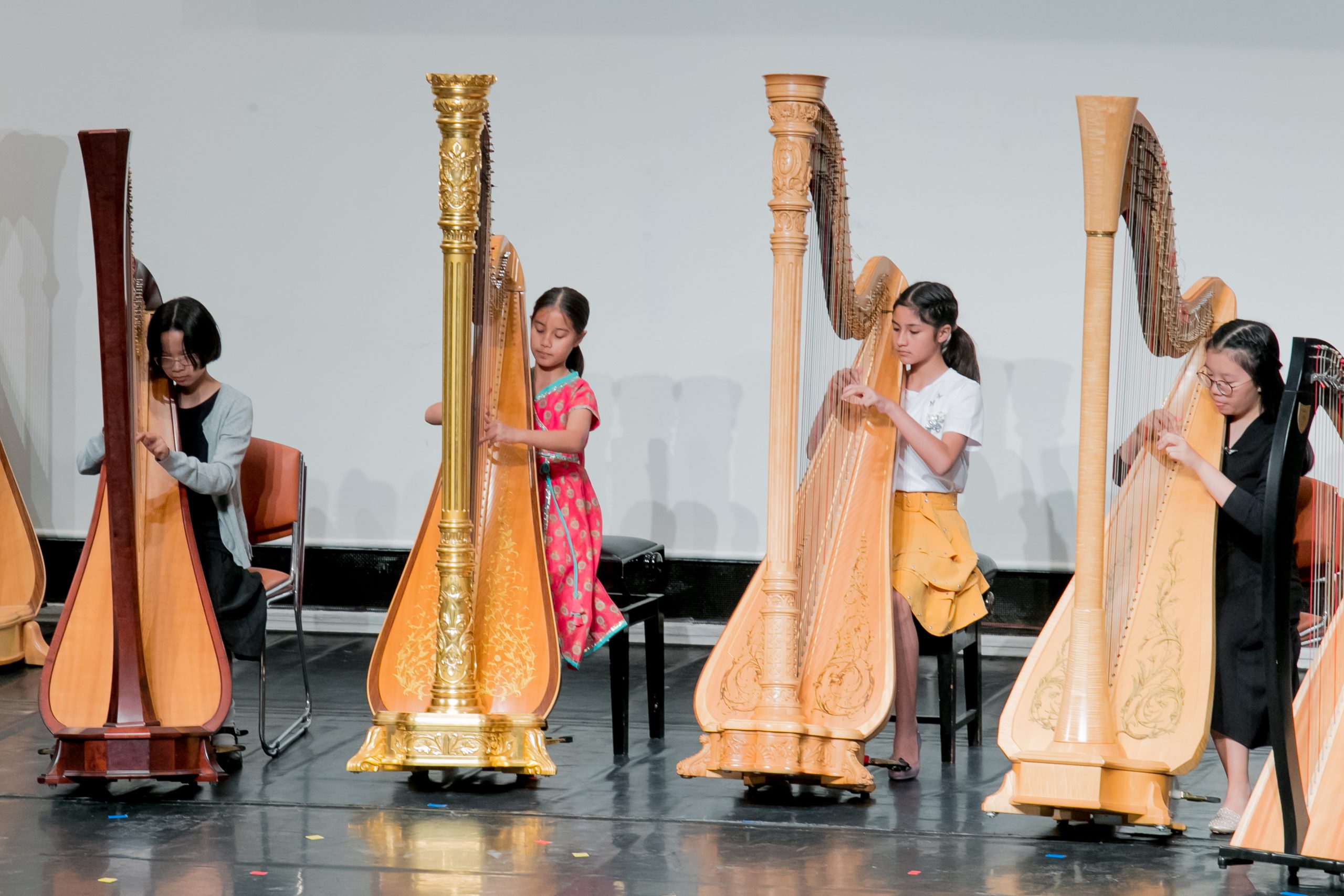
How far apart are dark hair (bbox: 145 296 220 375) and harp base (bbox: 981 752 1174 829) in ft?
6.53

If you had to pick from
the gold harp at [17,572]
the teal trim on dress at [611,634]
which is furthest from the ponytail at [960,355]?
the gold harp at [17,572]

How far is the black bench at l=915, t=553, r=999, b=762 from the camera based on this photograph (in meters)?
4.06

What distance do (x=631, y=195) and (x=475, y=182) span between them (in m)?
2.31

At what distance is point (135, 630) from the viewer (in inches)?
142

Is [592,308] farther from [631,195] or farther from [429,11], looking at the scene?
[429,11]

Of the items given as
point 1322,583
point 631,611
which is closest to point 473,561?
point 631,611

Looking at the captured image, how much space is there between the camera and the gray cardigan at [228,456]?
3.95 meters

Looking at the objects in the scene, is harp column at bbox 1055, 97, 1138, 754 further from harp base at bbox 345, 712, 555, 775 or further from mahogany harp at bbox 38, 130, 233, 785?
mahogany harp at bbox 38, 130, 233, 785

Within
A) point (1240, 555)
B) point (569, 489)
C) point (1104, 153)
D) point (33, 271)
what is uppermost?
point (33, 271)

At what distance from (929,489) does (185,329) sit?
1.71 metres

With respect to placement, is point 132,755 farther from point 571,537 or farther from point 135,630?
point 571,537

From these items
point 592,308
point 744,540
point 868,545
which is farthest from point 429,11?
point 868,545

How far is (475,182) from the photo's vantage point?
357cm

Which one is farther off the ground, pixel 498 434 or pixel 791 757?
pixel 498 434
